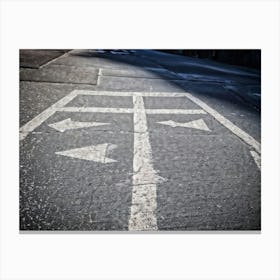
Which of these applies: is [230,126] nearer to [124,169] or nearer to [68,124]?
[124,169]

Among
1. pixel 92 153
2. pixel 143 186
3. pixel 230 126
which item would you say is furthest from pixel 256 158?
pixel 92 153

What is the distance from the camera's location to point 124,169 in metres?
1.81

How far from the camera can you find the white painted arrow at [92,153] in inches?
73.6

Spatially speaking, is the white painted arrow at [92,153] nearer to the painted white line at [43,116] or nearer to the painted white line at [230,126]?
the painted white line at [43,116]

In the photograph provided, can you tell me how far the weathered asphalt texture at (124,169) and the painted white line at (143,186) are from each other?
0.03 metres

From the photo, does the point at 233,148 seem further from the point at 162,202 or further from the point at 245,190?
the point at 162,202

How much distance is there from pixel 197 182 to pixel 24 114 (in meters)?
1.41

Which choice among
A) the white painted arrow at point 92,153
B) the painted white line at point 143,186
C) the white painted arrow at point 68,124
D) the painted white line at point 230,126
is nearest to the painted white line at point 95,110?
the white painted arrow at point 68,124

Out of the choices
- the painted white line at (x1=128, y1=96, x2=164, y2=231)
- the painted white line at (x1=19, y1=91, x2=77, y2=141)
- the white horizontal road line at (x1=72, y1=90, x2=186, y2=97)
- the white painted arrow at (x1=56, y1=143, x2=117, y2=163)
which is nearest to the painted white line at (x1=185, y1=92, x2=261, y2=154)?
the white horizontal road line at (x1=72, y1=90, x2=186, y2=97)

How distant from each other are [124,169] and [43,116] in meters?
0.90

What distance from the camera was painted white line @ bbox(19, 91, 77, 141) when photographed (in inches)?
80.7

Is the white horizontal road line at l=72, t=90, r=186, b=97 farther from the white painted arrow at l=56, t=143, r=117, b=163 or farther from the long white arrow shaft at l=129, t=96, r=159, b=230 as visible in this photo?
the white painted arrow at l=56, t=143, r=117, b=163
